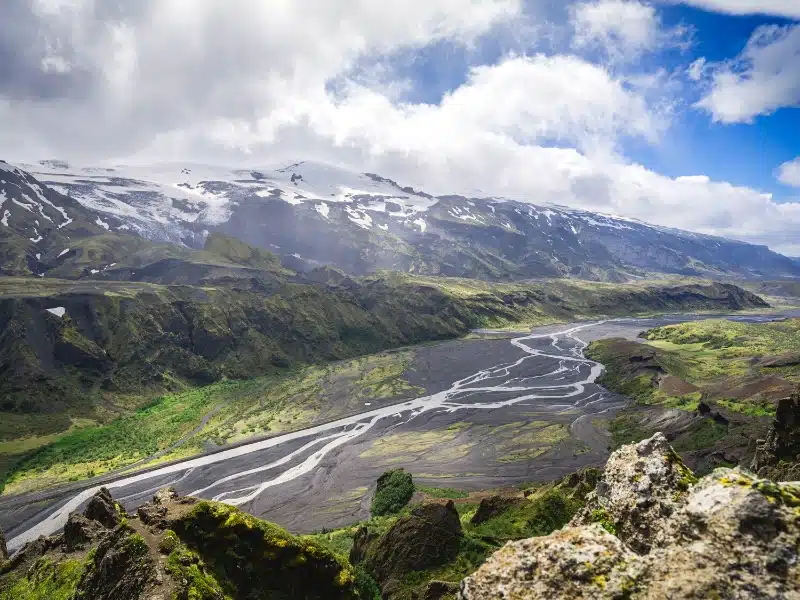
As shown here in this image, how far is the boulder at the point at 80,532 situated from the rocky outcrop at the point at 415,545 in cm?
1454

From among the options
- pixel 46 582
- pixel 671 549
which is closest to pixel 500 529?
pixel 46 582

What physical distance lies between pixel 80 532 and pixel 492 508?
26735mm

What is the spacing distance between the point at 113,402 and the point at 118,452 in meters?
29.9

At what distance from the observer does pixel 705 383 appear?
103 meters

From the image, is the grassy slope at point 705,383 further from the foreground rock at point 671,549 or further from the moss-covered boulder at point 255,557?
the foreground rock at point 671,549

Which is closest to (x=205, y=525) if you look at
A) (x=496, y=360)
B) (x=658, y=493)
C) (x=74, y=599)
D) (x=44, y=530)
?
(x=74, y=599)

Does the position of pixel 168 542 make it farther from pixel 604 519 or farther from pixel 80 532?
pixel 80 532

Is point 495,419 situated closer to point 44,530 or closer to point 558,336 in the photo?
point 44,530

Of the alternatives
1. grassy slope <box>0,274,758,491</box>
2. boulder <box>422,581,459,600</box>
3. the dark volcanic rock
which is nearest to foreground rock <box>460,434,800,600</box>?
boulder <box>422,581,459,600</box>

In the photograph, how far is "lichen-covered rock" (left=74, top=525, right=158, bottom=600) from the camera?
11.7 metres

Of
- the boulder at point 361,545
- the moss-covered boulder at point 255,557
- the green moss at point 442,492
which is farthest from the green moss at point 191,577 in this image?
the green moss at point 442,492

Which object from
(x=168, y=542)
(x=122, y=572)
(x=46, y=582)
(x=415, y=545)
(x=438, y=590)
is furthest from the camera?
(x=415, y=545)

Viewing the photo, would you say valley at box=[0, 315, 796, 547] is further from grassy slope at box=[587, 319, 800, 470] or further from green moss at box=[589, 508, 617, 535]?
green moss at box=[589, 508, 617, 535]

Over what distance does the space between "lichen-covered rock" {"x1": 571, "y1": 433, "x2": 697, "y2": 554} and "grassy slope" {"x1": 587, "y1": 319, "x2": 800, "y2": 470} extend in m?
38.8
